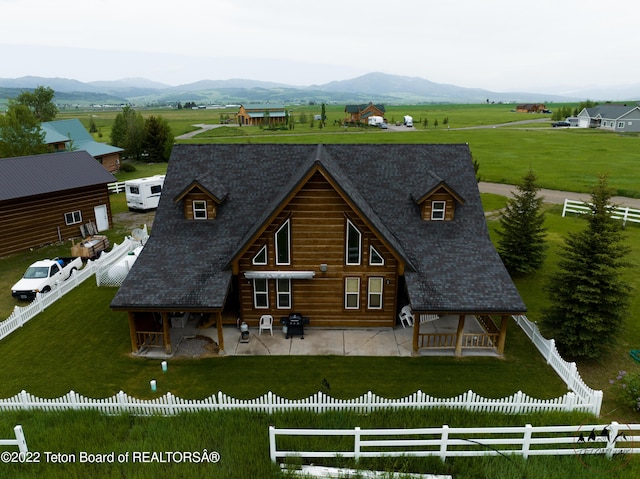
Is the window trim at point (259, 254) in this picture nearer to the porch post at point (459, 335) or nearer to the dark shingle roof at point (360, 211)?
the dark shingle roof at point (360, 211)

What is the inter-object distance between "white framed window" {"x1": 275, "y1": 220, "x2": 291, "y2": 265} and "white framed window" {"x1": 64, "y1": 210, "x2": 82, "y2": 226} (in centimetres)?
2210

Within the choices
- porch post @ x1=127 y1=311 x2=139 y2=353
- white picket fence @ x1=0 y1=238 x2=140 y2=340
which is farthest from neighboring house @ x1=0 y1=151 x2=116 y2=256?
porch post @ x1=127 y1=311 x2=139 y2=353

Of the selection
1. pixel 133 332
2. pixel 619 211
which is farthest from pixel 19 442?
pixel 619 211

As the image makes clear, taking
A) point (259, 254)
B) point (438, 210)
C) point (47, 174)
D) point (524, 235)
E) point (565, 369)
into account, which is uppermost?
point (47, 174)

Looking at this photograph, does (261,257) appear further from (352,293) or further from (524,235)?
(524,235)

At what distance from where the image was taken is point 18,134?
135 feet

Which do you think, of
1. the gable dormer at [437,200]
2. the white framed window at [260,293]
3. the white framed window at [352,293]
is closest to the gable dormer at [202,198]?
the white framed window at [260,293]

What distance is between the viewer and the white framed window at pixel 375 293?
1883cm

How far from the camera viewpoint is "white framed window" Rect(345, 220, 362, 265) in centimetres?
1806

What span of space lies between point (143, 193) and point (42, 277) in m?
16.5

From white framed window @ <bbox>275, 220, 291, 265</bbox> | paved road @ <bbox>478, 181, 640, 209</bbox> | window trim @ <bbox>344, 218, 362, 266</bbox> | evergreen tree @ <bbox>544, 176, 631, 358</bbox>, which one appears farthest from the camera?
paved road @ <bbox>478, 181, 640, 209</bbox>

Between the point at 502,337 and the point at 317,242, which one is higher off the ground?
the point at 317,242

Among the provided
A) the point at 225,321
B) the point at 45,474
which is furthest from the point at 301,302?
the point at 45,474

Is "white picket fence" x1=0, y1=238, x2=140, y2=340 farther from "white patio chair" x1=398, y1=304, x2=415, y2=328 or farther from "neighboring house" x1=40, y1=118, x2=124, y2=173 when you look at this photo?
"neighboring house" x1=40, y1=118, x2=124, y2=173
